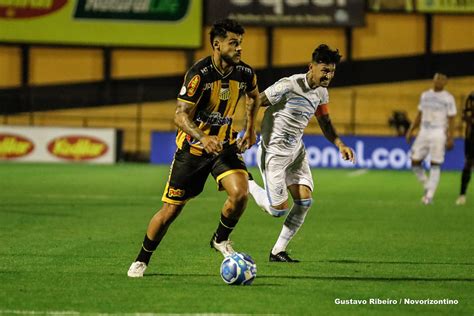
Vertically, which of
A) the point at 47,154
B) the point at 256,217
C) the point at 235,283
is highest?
the point at 235,283

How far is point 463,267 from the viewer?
410 inches

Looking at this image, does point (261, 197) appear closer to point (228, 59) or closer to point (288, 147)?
point (288, 147)

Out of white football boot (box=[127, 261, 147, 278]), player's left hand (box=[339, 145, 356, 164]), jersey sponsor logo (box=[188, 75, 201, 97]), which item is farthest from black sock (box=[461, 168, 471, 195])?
jersey sponsor logo (box=[188, 75, 201, 97])

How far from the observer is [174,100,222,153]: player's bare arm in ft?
28.2

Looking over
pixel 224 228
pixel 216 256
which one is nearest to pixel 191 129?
pixel 224 228

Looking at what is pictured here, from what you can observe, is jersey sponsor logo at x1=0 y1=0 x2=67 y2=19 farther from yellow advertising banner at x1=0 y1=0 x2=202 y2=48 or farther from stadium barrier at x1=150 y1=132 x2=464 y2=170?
stadium barrier at x1=150 y1=132 x2=464 y2=170

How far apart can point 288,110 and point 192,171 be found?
210 cm

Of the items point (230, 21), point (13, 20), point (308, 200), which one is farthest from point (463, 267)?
point (13, 20)

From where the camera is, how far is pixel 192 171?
9133 mm

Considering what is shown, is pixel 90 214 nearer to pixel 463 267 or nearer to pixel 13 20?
pixel 463 267

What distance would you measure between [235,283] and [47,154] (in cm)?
2411

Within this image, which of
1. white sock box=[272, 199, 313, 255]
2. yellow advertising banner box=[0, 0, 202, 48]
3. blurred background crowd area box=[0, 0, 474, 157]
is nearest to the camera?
white sock box=[272, 199, 313, 255]

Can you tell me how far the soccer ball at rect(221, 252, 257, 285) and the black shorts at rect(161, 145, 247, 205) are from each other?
2.28 ft

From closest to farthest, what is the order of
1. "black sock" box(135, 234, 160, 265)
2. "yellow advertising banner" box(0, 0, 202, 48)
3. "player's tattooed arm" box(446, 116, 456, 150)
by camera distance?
"black sock" box(135, 234, 160, 265) < "player's tattooed arm" box(446, 116, 456, 150) < "yellow advertising banner" box(0, 0, 202, 48)
